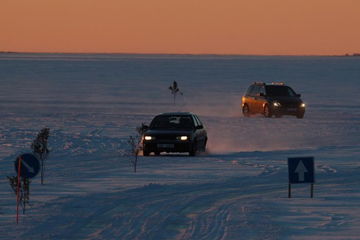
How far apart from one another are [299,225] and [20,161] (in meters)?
3.87

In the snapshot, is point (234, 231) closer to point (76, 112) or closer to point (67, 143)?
point (67, 143)

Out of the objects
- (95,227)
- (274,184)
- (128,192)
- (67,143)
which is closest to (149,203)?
(128,192)

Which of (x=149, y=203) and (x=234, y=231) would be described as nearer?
(x=234, y=231)

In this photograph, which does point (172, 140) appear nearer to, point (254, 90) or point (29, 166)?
point (29, 166)

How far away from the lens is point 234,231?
13.6 m

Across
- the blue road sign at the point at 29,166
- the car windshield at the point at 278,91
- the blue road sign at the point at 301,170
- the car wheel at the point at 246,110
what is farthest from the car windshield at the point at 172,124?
the car wheel at the point at 246,110

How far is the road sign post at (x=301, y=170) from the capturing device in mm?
17422

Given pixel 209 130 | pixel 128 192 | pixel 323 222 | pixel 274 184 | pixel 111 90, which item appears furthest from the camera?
pixel 111 90

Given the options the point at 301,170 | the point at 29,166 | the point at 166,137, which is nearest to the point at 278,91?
the point at 166,137

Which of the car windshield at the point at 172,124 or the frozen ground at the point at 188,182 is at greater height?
the car windshield at the point at 172,124

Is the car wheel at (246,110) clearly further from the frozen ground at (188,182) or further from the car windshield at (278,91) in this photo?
the car windshield at (278,91)

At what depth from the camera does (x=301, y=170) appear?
57.6 ft

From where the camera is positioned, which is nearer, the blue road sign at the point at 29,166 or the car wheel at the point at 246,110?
the blue road sign at the point at 29,166

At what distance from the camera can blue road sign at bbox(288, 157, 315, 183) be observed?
686 inches
